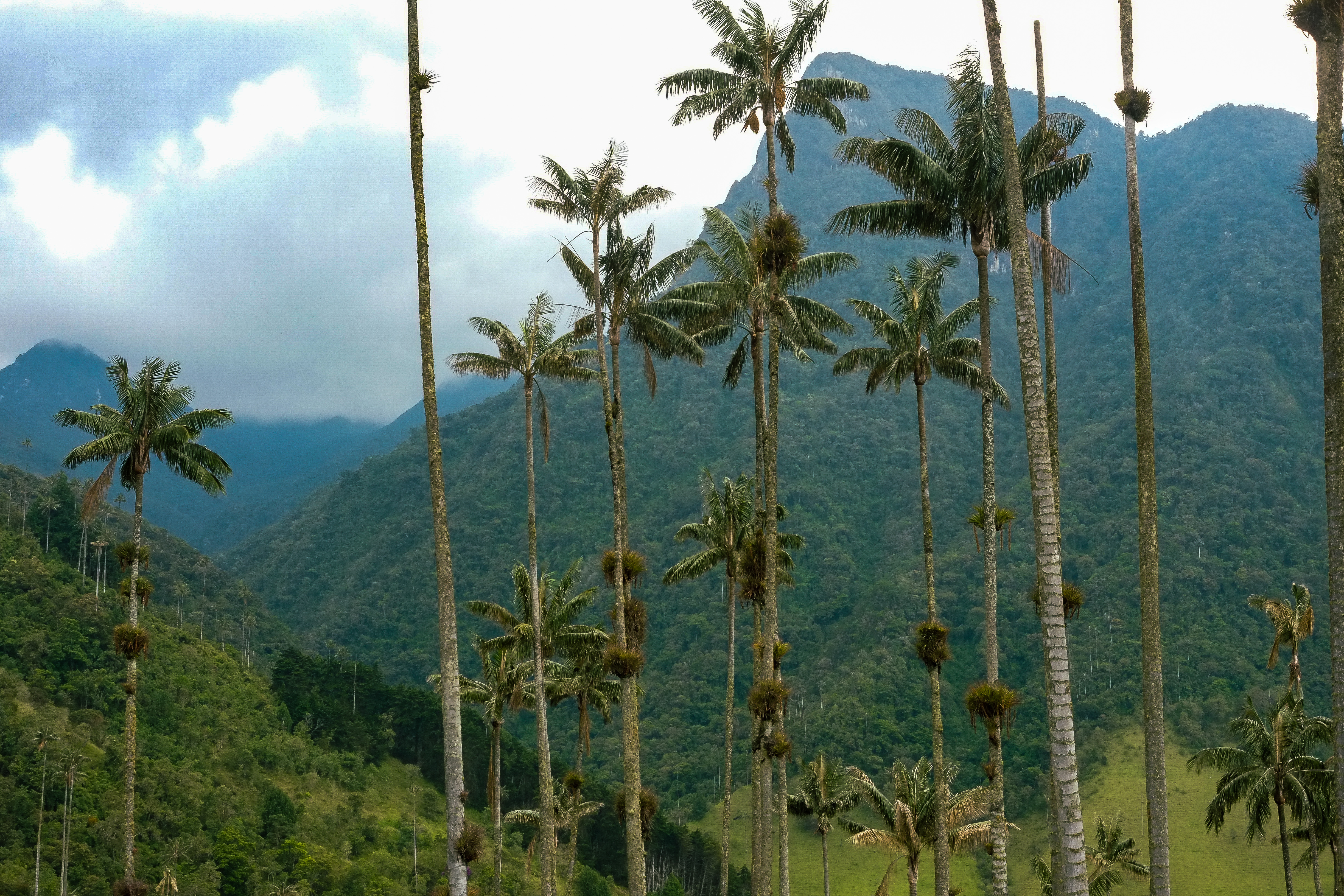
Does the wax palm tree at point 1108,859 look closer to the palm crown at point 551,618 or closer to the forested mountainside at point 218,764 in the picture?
the palm crown at point 551,618

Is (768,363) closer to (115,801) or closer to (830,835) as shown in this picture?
(115,801)

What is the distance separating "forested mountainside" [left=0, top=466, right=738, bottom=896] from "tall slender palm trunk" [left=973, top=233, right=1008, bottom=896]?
35.2 m

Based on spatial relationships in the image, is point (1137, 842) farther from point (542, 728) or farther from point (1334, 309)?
point (1334, 309)

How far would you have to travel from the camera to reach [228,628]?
130375 mm

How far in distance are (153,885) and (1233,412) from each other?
15539 cm

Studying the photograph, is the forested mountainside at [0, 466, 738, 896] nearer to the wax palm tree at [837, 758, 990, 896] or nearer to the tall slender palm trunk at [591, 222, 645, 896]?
the wax palm tree at [837, 758, 990, 896]

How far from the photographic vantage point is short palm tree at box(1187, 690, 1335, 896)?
35.6 meters

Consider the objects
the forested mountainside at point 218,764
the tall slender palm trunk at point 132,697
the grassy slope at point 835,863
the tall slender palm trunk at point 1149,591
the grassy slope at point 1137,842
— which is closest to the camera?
the tall slender palm trunk at point 1149,591

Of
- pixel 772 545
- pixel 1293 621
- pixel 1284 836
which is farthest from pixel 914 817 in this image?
pixel 1293 621

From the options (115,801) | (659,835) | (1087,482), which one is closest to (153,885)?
(115,801)

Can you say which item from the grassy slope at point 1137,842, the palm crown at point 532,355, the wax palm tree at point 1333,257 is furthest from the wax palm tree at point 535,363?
the grassy slope at point 1137,842

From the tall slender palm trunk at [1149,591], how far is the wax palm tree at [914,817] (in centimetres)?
1153

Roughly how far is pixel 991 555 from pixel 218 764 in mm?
75844

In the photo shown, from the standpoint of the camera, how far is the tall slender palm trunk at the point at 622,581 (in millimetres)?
25172
